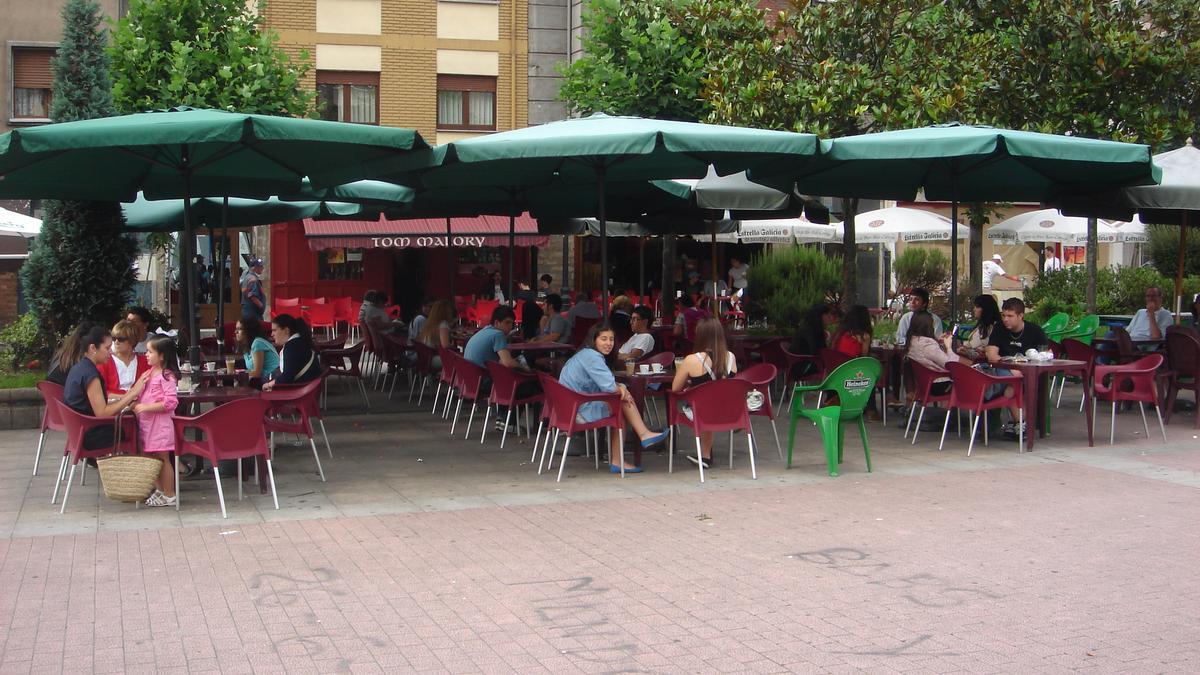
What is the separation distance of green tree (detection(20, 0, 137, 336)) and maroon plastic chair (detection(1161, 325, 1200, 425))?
11.8 metres

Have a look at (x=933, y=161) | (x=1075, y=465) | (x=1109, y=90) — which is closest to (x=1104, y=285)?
(x=1109, y=90)

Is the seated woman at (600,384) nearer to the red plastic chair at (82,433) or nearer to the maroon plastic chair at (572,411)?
the maroon plastic chair at (572,411)

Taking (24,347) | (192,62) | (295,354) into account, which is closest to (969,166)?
(295,354)

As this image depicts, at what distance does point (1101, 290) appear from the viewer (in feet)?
75.8

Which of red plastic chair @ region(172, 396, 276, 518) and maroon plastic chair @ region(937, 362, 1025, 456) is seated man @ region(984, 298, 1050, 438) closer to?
maroon plastic chair @ region(937, 362, 1025, 456)

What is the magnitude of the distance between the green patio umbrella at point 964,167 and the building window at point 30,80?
17373mm

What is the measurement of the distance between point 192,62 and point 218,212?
13.7 feet

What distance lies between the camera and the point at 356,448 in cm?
1124

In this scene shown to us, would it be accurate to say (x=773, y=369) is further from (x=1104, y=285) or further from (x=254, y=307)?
(x=1104, y=285)

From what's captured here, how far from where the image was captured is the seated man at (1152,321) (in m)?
14.3

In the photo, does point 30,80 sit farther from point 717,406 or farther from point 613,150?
point 717,406

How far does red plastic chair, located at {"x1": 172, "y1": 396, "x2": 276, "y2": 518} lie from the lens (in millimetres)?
8164

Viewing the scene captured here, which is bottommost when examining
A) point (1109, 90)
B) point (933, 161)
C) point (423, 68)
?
point (933, 161)

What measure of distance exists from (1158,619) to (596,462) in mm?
5098
